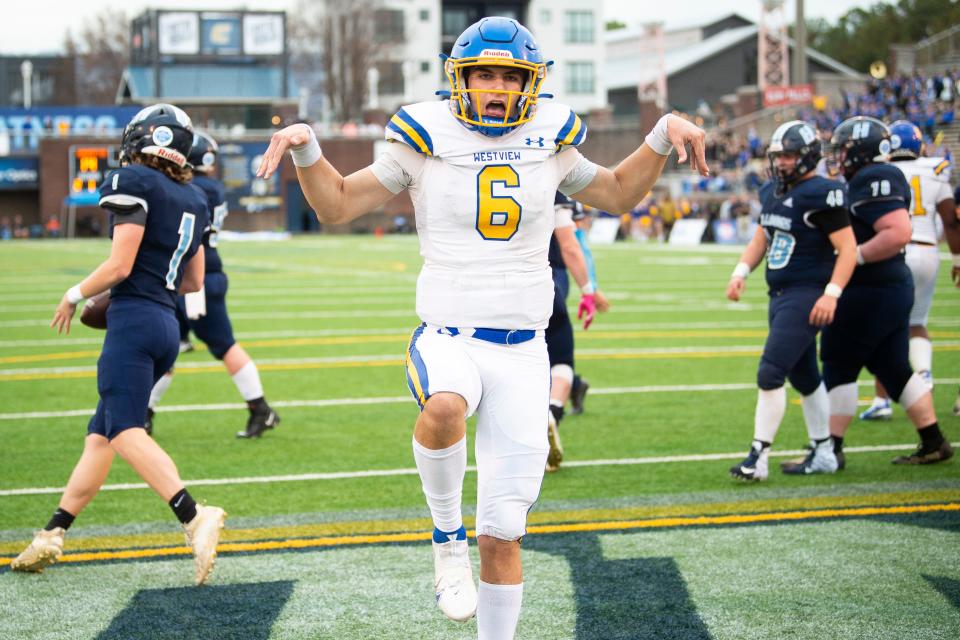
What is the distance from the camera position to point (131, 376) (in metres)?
5.02

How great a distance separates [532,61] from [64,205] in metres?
49.4

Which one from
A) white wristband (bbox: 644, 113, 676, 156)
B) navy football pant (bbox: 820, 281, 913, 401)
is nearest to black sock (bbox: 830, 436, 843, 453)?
navy football pant (bbox: 820, 281, 913, 401)

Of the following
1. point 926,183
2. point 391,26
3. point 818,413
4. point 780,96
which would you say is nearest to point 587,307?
point 818,413

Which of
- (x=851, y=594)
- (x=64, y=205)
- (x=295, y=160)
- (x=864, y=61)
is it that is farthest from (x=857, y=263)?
(x=864, y=61)

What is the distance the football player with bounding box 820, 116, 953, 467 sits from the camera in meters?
6.76

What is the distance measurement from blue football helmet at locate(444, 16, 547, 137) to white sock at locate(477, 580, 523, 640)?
1449mm

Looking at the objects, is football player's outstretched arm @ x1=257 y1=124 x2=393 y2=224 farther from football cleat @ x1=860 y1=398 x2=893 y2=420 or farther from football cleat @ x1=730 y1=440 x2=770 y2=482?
football cleat @ x1=860 y1=398 x2=893 y2=420

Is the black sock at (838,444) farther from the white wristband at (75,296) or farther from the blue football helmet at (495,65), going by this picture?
the white wristband at (75,296)

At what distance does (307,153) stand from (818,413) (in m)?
4.04

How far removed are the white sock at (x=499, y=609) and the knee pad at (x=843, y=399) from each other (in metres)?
3.86

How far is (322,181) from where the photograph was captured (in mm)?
3896

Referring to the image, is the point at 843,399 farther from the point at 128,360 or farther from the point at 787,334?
the point at 128,360

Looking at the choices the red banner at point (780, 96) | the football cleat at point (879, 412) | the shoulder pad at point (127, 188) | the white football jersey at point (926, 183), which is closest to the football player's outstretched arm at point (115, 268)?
the shoulder pad at point (127, 188)

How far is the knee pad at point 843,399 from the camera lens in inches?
275
